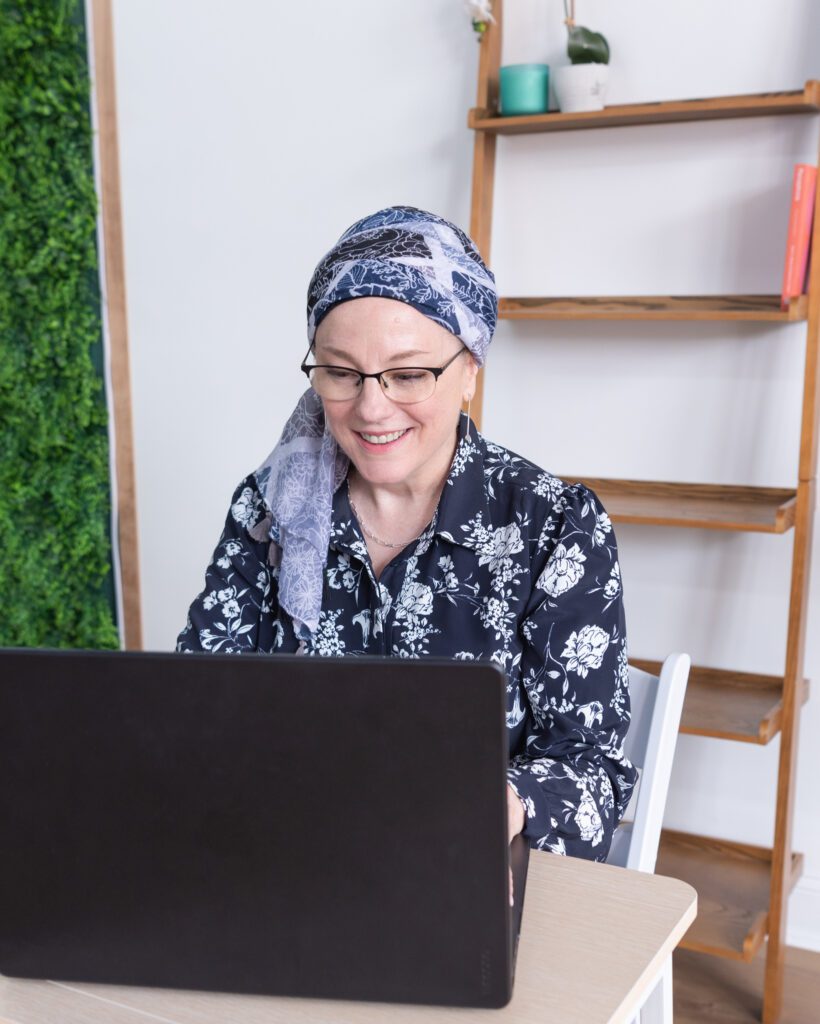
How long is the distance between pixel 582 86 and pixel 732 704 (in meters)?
1.30

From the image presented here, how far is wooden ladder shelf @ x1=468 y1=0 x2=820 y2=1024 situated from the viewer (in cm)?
218

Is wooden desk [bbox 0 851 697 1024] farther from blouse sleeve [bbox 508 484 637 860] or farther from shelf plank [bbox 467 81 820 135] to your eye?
shelf plank [bbox 467 81 820 135]

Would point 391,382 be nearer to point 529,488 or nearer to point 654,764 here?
point 529,488

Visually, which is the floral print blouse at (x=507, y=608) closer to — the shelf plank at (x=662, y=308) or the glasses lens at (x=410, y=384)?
the glasses lens at (x=410, y=384)

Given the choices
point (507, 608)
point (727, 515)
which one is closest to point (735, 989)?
point (727, 515)

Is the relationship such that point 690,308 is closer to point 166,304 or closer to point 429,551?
point 429,551

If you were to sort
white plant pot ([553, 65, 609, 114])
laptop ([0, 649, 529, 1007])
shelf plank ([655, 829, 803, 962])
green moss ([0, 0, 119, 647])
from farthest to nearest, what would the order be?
green moss ([0, 0, 119, 647])
white plant pot ([553, 65, 609, 114])
shelf plank ([655, 829, 803, 962])
laptop ([0, 649, 529, 1007])

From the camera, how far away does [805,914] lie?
2514mm

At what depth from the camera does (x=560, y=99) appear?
2.39m

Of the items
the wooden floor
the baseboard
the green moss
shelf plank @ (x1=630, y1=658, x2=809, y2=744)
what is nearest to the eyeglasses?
shelf plank @ (x1=630, y1=658, x2=809, y2=744)

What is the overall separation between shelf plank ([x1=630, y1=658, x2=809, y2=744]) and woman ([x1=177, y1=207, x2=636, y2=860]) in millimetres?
876

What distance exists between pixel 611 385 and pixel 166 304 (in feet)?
4.44

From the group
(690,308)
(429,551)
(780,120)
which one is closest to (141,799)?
(429,551)

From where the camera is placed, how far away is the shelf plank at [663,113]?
7.07 feet
